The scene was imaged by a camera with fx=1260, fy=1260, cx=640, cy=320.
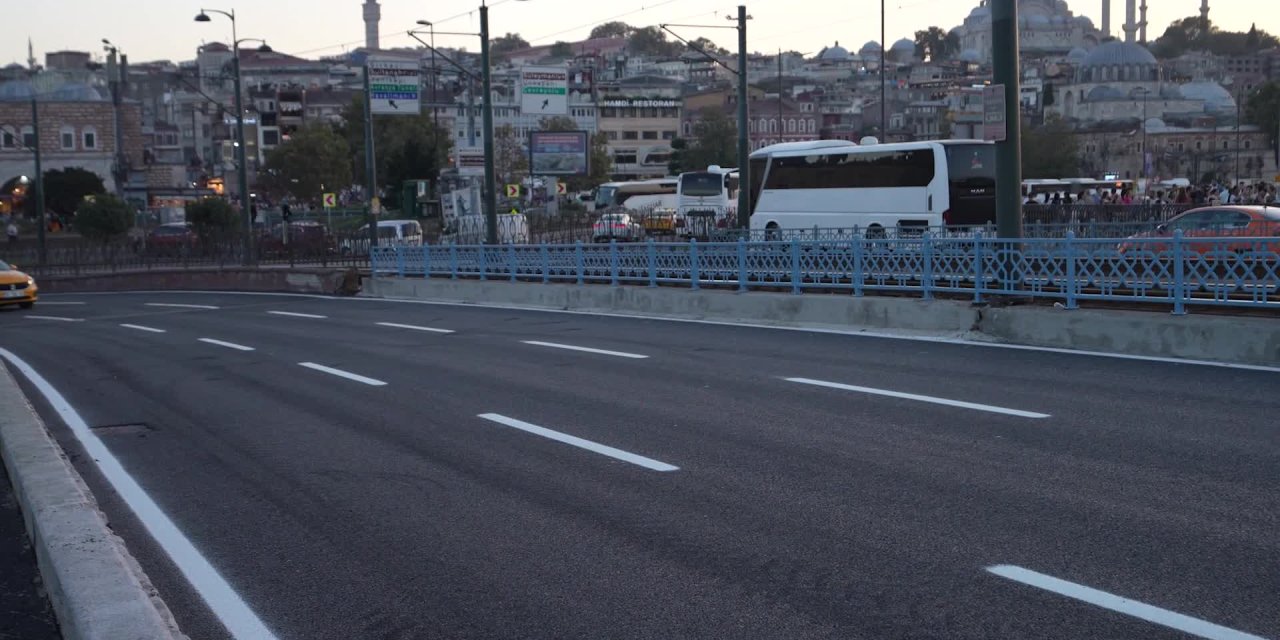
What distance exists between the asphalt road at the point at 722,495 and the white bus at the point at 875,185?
1839cm

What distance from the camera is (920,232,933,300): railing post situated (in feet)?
Result: 55.3

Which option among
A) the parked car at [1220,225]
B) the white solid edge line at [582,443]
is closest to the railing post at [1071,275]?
the parked car at [1220,225]

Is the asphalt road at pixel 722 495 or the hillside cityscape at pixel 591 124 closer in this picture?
the asphalt road at pixel 722 495

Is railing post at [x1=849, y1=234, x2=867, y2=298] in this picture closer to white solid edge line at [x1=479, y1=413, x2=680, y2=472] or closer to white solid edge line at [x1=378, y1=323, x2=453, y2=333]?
white solid edge line at [x1=378, y1=323, x2=453, y2=333]

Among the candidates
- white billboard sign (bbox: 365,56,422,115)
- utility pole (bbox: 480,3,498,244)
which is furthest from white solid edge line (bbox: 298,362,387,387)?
white billboard sign (bbox: 365,56,422,115)

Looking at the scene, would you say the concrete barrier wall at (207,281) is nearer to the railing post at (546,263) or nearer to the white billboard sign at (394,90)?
the white billboard sign at (394,90)

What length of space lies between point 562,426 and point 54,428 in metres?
4.70

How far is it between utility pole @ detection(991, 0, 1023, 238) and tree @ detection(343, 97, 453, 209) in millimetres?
68565

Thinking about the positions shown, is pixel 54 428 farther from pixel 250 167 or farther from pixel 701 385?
pixel 250 167

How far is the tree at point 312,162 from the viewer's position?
299 feet

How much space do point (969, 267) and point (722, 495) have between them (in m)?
10.0

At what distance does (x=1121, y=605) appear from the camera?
Answer: 5133mm

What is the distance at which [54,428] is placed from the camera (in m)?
11.2

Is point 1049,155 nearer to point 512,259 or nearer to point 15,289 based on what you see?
point 512,259
